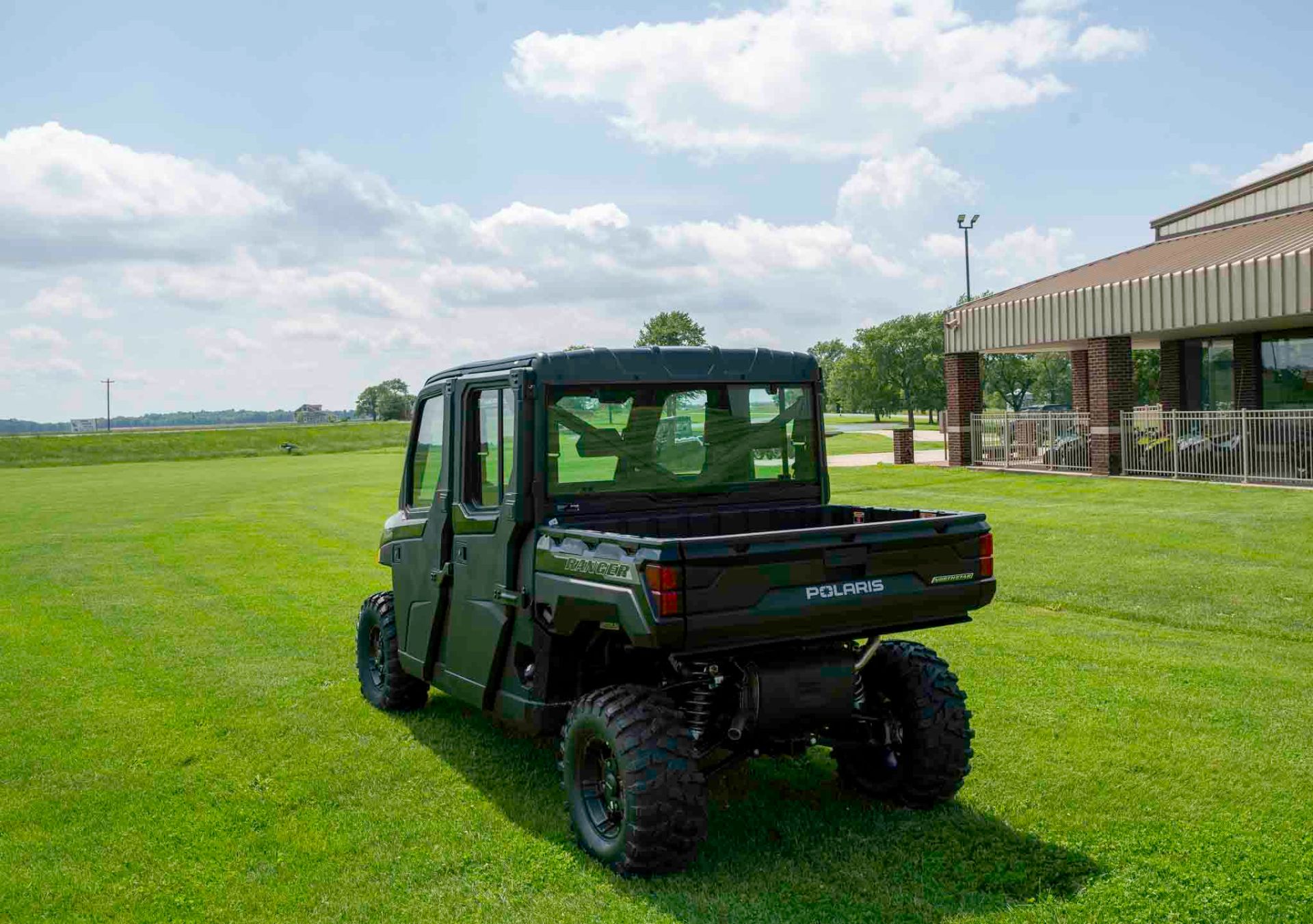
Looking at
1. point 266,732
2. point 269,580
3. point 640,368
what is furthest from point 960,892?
point 269,580

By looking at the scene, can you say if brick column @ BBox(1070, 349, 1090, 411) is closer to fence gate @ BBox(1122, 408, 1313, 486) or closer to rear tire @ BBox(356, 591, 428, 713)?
fence gate @ BBox(1122, 408, 1313, 486)

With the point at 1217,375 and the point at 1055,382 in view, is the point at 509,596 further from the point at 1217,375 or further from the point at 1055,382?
the point at 1055,382

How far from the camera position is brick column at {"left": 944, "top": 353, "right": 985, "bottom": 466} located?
1208 inches

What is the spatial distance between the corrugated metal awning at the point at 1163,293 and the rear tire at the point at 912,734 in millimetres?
18487

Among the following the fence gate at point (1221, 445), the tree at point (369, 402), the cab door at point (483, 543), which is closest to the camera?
the cab door at point (483, 543)

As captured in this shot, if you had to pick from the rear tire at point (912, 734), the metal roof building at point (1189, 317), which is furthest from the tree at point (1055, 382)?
the rear tire at point (912, 734)

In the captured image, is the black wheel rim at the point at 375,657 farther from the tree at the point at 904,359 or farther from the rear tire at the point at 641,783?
the tree at the point at 904,359

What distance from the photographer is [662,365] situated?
6.40 m

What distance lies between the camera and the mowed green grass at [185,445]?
62188 mm

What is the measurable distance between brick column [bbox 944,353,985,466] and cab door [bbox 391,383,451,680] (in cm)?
2469

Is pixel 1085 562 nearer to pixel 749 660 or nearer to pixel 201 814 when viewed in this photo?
pixel 749 660

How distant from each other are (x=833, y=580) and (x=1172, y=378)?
26835 millimetres

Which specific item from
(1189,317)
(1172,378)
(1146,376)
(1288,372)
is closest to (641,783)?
(1189,317)

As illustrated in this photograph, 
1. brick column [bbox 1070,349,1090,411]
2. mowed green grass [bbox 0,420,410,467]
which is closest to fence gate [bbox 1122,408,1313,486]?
brick column [bbox 1070,349,1090,411]
